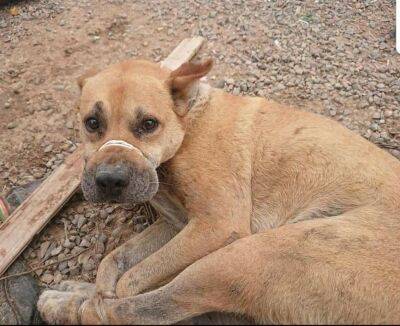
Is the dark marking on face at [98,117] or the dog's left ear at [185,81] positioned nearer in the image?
the dark marking on face at [98,117]

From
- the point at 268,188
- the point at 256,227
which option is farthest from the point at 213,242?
the point at 268,188

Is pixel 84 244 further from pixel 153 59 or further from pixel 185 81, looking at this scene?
pixel 153 59

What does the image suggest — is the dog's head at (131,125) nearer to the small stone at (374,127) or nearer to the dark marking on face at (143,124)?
the dark marking on face at (143,124)

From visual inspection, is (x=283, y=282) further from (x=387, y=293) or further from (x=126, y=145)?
(x=126, y=145)

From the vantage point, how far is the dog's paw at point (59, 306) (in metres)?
3.54

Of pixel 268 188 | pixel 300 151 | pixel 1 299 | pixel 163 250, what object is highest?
pixel 300 151

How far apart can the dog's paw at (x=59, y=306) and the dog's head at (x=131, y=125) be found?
33.9 inches

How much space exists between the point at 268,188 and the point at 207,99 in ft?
3.19

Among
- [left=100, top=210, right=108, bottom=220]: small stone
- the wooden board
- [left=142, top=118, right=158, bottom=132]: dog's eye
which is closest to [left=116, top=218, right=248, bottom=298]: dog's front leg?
[left=142, top=118, right=158, bottom=132]: dog's eye

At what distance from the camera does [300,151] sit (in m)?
3.94

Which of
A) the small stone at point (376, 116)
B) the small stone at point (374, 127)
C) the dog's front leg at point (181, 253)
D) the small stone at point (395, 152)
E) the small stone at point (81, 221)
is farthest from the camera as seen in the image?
the small stone at point (376, 116)

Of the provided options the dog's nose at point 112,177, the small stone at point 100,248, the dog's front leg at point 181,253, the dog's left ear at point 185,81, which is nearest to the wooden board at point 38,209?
the small stone at point 100,248

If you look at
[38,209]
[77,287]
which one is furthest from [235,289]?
[38,209]

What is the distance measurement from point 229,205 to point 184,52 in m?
3.26
